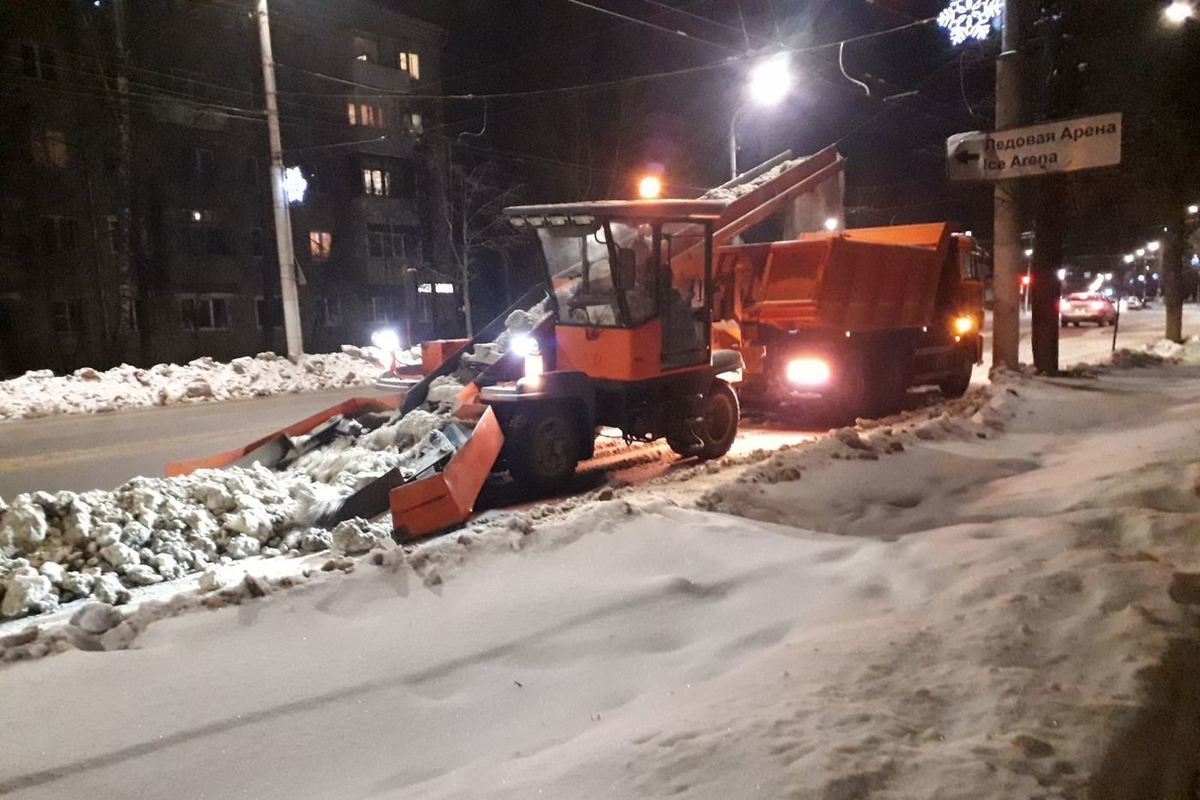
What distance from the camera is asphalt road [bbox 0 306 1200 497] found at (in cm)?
1050

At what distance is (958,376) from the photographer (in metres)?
16.2

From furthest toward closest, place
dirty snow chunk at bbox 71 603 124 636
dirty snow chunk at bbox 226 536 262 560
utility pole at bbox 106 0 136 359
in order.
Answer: utility pole at bbox 106 0 136 359 < dirty snow chunk at bbox 226 536 262 560 < dirty snow chunk at bbox 71 603 124 636

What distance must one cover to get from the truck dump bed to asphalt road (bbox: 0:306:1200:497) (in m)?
1.84

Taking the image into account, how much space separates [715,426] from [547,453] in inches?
103

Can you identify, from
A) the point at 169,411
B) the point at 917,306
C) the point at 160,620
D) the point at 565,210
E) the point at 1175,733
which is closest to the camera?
the point at 1175,733

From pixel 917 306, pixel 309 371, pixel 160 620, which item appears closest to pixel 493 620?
pixel 160 620

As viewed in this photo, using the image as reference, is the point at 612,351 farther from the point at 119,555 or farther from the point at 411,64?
the point at 411,64

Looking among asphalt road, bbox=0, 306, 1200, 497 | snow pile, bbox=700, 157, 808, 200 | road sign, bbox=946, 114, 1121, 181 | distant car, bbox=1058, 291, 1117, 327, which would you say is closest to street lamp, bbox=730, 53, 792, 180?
snow pile, bbox=700, 157, 808, 200

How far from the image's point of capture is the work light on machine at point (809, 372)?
12.8 meters

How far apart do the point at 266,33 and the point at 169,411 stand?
1053 cm

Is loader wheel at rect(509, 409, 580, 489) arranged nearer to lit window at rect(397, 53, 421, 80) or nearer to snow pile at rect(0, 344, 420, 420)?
snow pile at rect(0, 344, 420, 420)

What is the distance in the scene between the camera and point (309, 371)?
70.8 feet

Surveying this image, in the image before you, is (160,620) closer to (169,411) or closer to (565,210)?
(565,210)

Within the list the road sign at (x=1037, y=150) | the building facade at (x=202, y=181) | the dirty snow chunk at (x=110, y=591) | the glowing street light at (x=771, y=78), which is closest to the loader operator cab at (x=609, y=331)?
the dirty snow chunk at (x=110, y=591)
